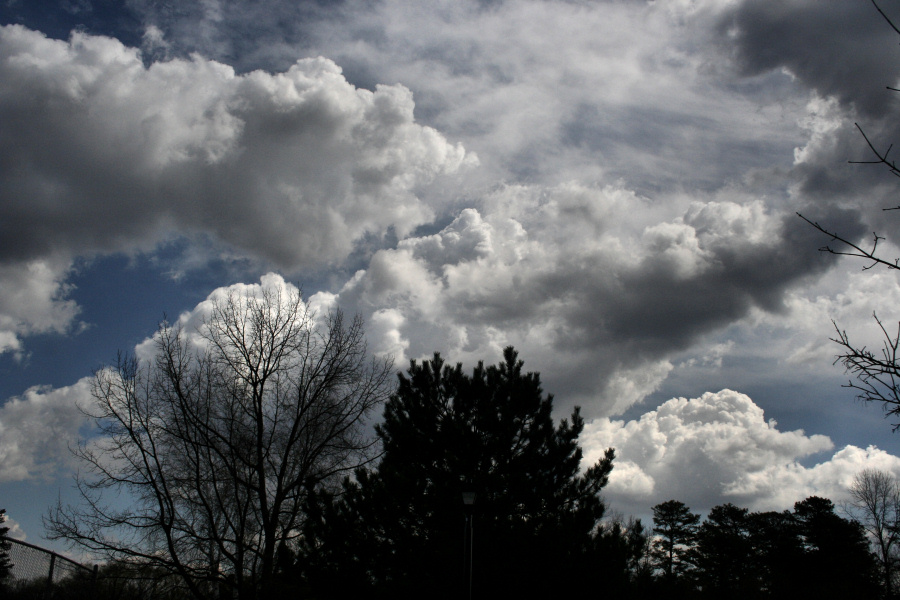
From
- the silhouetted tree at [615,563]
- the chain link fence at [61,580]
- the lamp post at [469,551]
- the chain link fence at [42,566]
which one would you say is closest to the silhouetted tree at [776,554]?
the silhouetted tree at [615,563]

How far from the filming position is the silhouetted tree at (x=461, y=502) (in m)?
13.4

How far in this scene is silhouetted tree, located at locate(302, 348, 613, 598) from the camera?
13398 millimetres

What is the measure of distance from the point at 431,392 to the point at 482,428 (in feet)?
6.97

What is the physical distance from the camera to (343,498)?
539 inches

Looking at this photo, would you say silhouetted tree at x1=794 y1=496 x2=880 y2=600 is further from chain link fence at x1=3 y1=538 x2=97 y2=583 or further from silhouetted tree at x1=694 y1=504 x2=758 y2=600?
chain link fence at x1=3 y1=538 x2=97 y2=583

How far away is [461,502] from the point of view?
14469mm

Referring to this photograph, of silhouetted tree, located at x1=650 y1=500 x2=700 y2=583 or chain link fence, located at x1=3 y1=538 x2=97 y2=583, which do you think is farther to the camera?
silhouetted tree, located at x1=650 y1=500 x2=700 y2=583

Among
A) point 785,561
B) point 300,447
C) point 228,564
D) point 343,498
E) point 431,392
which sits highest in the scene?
point 431,392

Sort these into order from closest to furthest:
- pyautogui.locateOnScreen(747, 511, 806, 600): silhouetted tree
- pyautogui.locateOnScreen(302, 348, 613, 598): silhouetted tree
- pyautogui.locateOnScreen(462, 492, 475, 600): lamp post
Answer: pyautogui.locateOnScreen(462, 492, 475, 600): lamp post → pyautogui.locateOnScreen(302, 348, 613, 598): silhouetted tree → pyautogui.locateOnScreen(747, 511, 806, 600): silhouetted tree

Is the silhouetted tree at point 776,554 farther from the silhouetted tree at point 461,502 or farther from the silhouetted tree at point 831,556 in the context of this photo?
the silhouetted tree at point 461,502

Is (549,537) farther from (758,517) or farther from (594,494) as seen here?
(758,517)

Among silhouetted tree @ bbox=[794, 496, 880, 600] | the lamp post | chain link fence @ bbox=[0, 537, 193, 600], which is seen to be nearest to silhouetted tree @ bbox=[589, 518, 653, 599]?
the lamp post

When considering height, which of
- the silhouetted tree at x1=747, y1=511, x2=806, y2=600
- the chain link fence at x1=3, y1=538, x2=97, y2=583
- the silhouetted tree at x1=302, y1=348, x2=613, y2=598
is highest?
the silhouetted tree at x1=302, y1=348, x2=613, y2=598

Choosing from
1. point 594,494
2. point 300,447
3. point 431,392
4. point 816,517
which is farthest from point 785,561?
point 300,447
